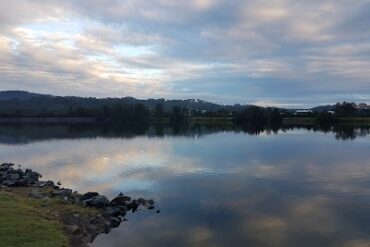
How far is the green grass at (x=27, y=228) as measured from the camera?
54.4 ft

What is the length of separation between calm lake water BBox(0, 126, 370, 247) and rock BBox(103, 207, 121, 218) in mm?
812

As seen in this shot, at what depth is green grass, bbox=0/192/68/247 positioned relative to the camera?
16.6 metres

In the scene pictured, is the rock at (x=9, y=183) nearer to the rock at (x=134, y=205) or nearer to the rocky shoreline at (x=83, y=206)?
the rocky shoreline at (x=83, y=206)

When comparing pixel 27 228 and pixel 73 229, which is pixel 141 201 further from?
pixel 27 228

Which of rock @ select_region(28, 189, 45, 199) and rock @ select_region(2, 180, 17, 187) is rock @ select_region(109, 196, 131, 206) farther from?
rock @ select_region(2, 180, 17, 187)

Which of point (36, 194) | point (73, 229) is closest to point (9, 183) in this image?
point (36, 194)

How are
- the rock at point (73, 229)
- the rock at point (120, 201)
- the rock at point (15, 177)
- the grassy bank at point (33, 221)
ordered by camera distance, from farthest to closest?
the rock at point (15, 177) → the rock at point (120, 201) → the rock at point (73, 229) → the grassy bank at point (33, 221)

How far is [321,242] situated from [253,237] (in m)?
3.25

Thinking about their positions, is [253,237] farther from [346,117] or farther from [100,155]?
[346,117]

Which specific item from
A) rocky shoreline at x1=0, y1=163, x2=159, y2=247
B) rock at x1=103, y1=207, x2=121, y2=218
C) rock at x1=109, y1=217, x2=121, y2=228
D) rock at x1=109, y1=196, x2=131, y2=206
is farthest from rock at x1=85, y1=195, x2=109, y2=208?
rock at x1=109, y1=217, x2=121, y2=228

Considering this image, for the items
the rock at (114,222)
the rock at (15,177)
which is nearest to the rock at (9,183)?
the rock at (15,177)

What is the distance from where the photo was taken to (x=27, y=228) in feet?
60.2

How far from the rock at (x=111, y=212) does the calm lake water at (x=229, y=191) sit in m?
0.81

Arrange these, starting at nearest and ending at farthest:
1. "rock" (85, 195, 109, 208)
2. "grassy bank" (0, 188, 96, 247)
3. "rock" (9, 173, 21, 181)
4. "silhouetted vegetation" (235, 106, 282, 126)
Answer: "grassy bank" (0, 188, 96, 247) → "rock" (85, 195, 109, 208) → "rock" (9, 173, 21, 181) → "silhouetted vegetation" (235, 106, 282, 126)
